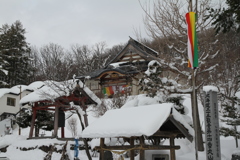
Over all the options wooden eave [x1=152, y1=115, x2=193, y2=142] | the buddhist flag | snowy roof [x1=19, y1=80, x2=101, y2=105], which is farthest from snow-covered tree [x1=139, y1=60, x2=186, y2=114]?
the buddhist flag

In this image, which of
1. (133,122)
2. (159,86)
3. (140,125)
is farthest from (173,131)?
(159,86)

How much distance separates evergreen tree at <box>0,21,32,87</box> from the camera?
1444 inches

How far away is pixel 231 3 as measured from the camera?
33.4 ft

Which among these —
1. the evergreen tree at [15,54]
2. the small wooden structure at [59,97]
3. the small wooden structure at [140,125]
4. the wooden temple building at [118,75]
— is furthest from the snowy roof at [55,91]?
the evergreen tree at [15,54]

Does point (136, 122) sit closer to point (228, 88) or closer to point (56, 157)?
point (56, 157)

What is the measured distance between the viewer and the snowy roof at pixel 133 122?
6895 millimetres

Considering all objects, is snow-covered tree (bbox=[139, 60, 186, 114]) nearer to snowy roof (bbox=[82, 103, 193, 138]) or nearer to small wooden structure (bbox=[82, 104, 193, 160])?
small wooden structure (bbox=[82, 104, 193, 160])

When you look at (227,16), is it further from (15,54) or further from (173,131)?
(15,54)

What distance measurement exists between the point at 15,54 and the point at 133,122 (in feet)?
113

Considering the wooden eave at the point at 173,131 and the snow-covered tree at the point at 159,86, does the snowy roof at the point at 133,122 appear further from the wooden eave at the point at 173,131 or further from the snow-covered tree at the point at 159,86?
the snow-covered tree at the point at 159,86

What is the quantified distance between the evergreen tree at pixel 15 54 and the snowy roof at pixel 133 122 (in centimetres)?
3097

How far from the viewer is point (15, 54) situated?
37.8 m

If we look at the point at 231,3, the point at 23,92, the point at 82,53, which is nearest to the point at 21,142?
the point at 231,3

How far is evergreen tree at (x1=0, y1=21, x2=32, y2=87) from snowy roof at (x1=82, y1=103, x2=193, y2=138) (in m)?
31.0
